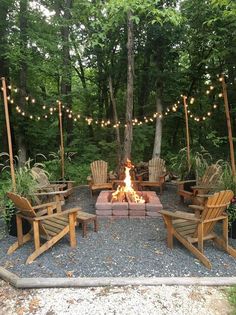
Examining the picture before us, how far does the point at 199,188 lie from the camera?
5.34 meters

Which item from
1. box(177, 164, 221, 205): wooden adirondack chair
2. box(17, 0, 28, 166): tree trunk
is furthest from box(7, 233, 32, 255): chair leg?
box(17, 0, 28, 166): tree trunk

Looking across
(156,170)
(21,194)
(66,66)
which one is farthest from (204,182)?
(66,66)

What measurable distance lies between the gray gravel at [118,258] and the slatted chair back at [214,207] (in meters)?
0.39

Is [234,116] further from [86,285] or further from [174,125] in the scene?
[86,285]

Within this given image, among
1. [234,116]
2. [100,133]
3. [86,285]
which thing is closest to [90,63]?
[100,133]

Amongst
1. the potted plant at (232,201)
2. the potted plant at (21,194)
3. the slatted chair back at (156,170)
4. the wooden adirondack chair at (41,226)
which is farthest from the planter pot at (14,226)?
the slatted chair back at (156,170)

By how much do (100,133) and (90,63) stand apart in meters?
2.64

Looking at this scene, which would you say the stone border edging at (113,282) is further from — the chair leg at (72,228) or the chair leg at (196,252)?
the chair leg at (72,228)

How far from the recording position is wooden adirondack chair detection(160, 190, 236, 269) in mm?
3494

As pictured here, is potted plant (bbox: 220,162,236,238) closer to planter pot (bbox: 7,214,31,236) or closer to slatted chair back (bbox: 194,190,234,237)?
slatted chair back (bbox: 194,190,234,237)

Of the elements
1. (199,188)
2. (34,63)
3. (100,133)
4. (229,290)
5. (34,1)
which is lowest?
(229,290)

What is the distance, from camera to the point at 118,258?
12.0 ft

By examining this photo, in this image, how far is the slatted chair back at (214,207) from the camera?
3.43 metres

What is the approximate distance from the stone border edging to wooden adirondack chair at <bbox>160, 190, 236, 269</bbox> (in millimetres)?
322
